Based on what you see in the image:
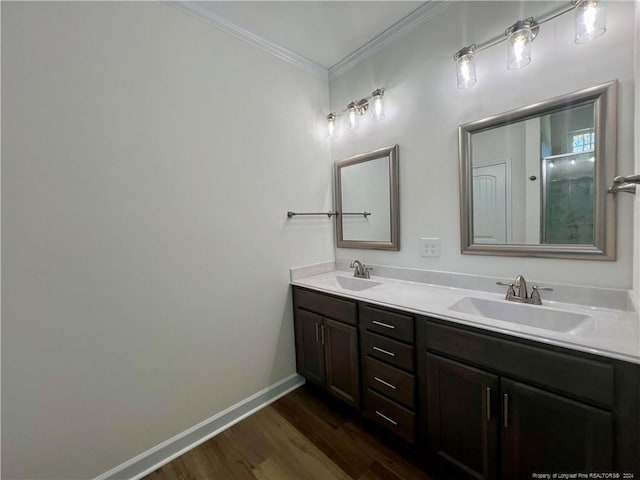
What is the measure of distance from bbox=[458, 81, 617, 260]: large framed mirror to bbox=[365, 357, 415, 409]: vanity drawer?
83 cm

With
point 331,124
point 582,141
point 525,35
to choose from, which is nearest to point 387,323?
point 582,141

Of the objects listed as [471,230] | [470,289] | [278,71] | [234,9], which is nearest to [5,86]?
[234,9]

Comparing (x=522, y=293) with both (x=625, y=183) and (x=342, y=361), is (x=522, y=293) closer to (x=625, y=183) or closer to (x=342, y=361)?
(x=625, y=183)

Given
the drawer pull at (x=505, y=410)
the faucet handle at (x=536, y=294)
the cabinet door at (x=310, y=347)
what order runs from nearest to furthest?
the drawer pull at (x=505, y=410) → the faucet handle at (x=536, y=294) → the cabinet door at (x=310, y=347)

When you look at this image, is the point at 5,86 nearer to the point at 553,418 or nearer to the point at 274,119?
the point at 274,119

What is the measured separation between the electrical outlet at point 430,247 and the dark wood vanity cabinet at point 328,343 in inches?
25.0

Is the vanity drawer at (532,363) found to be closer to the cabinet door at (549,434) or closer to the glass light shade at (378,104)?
the cabinet door at (549,434)

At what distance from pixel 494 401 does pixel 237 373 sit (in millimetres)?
1496

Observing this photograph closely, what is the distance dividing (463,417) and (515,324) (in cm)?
48

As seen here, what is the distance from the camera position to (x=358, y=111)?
2.07 metres

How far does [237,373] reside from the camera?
1821 millimetres

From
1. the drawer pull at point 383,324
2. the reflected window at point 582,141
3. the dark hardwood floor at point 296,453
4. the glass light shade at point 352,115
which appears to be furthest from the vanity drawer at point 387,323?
the glass light shade at point 352,115

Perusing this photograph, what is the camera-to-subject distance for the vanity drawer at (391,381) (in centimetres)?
138

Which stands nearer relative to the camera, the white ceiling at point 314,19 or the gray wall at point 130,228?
the gray wall at point 130,228
